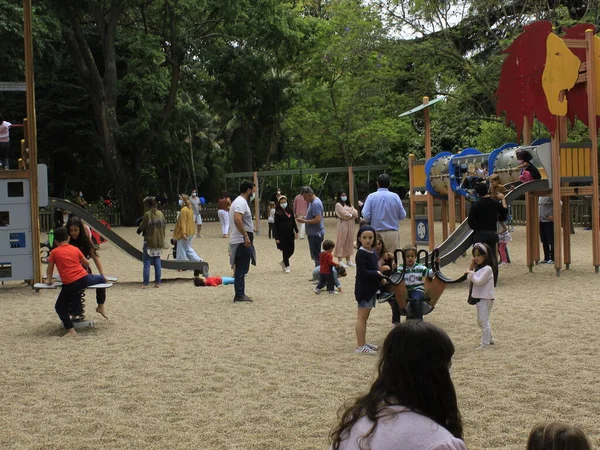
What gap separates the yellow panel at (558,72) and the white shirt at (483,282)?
7.70m

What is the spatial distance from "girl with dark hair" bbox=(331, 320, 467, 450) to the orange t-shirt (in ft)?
26.7

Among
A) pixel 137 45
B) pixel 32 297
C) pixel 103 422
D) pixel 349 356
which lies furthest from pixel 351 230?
pixel 137 45

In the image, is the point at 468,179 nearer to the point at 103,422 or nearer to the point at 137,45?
the point at 103,422

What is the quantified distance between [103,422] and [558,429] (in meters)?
4.23

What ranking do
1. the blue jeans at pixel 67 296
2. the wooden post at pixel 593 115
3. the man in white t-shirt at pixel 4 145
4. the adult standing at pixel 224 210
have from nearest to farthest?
the blue jeans at pixel 67 296
the wooden post at pixel 593 115
the man in white t-shirt at pixel 4 145
the adult standing at pixel 224 210

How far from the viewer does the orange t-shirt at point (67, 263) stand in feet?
34.0

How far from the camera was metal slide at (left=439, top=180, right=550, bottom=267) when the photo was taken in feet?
47.5

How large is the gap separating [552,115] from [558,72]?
0.77 metres

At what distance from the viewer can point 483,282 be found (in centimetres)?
863

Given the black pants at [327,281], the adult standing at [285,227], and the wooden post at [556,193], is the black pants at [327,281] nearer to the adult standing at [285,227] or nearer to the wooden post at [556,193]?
the adult standing at [285,227]

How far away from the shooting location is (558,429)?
9.58 feet

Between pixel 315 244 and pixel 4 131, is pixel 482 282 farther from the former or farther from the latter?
pixel 4 131

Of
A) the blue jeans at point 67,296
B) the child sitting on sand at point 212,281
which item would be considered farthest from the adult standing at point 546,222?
the blue jeans at point 67,296

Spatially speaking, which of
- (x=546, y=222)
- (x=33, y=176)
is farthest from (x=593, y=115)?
(x=33, y=176)
